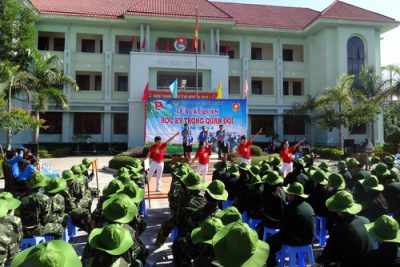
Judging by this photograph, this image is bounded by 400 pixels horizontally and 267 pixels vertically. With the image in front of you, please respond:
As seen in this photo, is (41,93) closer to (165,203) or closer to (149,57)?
(149,57)

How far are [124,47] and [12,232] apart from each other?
2548 cm

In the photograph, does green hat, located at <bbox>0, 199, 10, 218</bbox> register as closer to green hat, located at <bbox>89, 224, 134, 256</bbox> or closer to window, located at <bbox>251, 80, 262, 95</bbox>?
green hat, located at <bbox>89, 224, 134, 256</bbox>

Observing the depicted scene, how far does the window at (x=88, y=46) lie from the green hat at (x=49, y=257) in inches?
1088

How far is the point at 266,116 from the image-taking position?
2773 centimetres

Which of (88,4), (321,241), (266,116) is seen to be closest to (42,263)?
(321,241)

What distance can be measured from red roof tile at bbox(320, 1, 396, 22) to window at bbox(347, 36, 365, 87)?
5.72ft

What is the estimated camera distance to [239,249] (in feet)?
7.69

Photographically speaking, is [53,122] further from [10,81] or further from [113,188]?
[113,188]

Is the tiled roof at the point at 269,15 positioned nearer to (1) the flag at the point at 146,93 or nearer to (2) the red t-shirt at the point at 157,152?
(1) the flag at the point at 146,93

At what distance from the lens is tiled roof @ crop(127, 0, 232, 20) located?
24453 millimetres

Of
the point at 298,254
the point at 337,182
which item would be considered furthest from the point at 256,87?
the point at 298,254

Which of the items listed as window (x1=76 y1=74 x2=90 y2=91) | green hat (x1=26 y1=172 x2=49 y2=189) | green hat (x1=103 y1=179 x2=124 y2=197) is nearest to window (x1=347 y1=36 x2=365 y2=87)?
window (x1=76 y1=74 x2=90 y2=91)

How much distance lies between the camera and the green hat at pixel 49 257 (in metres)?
1.83

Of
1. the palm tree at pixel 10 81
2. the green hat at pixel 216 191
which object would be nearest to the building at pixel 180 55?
the palm tree at pixel 10 81
